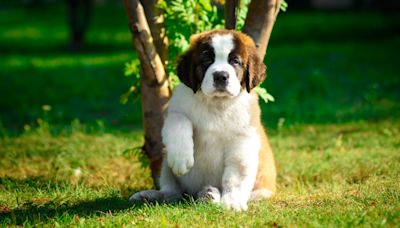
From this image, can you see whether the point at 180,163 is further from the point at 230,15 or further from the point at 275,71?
the point at 275,71

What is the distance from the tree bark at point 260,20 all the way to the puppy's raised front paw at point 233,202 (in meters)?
1.73

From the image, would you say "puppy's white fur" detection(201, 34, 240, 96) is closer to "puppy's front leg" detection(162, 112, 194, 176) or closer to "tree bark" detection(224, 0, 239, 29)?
"puppy's front leg" detection(162, 112, 194, 176)

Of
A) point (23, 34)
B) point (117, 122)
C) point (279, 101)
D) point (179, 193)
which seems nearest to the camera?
point (179, 193)

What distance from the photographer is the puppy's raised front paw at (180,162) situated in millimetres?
5023

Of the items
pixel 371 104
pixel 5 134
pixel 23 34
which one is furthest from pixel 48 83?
pixel 23 34

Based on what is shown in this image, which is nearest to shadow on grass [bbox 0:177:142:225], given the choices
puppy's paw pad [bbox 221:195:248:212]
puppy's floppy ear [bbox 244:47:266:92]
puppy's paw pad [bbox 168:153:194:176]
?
puppy's paw pad [bbox 168:153:194:176]

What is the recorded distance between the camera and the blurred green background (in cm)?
1128

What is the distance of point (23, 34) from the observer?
26422 millimetres

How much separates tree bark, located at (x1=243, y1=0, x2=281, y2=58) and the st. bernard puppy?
3.66 ft

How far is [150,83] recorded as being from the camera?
6551 millimetres

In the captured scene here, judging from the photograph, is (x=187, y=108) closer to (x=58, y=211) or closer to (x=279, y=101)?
(x=58, y=211)

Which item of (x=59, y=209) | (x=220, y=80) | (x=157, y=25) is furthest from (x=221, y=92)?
(x=157, y=25)

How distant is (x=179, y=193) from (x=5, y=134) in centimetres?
436

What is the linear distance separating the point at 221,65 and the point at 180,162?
0.76 metres
